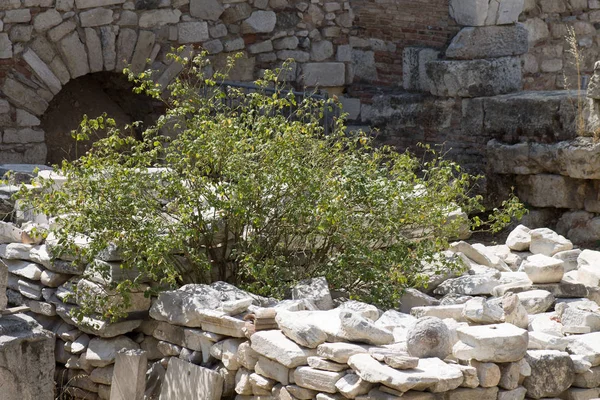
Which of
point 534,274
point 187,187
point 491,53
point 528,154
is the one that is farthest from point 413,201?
point 491,53

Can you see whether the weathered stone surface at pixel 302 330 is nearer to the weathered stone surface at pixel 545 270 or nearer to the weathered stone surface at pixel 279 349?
the weathered stone surface at pixel 279 349

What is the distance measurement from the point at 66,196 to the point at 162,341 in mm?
979

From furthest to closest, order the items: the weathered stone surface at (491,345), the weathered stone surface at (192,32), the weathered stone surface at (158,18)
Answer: the weathered stone surface at (192,32) → the weathered stone surface at (158,18) → the weathered stone surface at (491,345)

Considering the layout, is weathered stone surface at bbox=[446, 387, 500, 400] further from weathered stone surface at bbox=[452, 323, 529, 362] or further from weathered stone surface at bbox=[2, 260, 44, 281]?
weathered stone surface at bbox=[2, 260, 44, 281]

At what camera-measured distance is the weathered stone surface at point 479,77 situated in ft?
30.9

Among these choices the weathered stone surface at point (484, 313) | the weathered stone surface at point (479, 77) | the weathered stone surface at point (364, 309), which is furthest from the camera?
the weathered stone surface at point (479, 77)

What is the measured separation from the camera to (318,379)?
4.45 m

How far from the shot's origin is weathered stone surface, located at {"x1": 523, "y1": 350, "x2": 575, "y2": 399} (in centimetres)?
456

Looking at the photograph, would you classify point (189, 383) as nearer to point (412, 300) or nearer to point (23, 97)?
point (412, 300)

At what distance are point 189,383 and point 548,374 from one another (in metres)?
1.80

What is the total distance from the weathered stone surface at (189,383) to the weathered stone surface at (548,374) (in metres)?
1.52

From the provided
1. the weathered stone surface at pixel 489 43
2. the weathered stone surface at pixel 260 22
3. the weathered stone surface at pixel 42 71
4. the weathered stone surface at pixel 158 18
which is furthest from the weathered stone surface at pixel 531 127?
the weathered stone surface at pixel 42 71

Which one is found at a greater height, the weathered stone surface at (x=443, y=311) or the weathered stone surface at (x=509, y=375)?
the weathered stone surface at (x=443, y=311)

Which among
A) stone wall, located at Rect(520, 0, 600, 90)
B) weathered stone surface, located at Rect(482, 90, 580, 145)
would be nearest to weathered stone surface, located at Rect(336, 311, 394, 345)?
weathered stone surface, located at Rect(482, 90, 580, 145)
